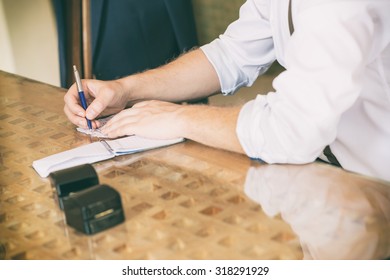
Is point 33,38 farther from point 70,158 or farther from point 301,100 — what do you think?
point 301,100

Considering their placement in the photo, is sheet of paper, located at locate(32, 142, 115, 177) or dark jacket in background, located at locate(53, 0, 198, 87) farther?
dark jacket in background, located at locate(53, 0, 198, 87)

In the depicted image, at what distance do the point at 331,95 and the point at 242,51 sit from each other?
694mm

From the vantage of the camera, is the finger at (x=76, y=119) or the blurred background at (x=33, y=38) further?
the blurred background at (x=33, y=38)

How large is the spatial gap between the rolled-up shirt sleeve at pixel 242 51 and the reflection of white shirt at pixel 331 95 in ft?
1.26

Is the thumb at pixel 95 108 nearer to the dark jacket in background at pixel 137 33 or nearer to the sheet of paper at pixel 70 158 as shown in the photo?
the sheet of paper at pixel 70 158

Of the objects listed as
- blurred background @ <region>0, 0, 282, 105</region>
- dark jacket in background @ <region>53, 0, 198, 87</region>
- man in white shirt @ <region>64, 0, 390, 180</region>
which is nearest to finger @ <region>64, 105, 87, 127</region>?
man in white shirt @ <region>64, 0, 390, 180</region>

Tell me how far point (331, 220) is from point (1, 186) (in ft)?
2.45

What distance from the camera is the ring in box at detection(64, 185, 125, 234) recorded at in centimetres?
120

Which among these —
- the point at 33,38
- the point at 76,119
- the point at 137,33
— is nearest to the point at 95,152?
the point at 76,119

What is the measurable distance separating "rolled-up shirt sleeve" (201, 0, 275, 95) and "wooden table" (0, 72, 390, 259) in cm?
53

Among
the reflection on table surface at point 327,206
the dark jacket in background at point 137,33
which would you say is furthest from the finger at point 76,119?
the dark jacket in background at point 137,33

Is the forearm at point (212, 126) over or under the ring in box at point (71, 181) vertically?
under

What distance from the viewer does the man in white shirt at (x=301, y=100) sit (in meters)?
1.42

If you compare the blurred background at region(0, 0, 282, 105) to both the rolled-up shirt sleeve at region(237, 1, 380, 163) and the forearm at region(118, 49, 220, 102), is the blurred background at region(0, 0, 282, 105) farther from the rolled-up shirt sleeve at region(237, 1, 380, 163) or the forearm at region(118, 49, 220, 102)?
the rolled-up shirt sleeve at region(237, 1, 380, 163)
